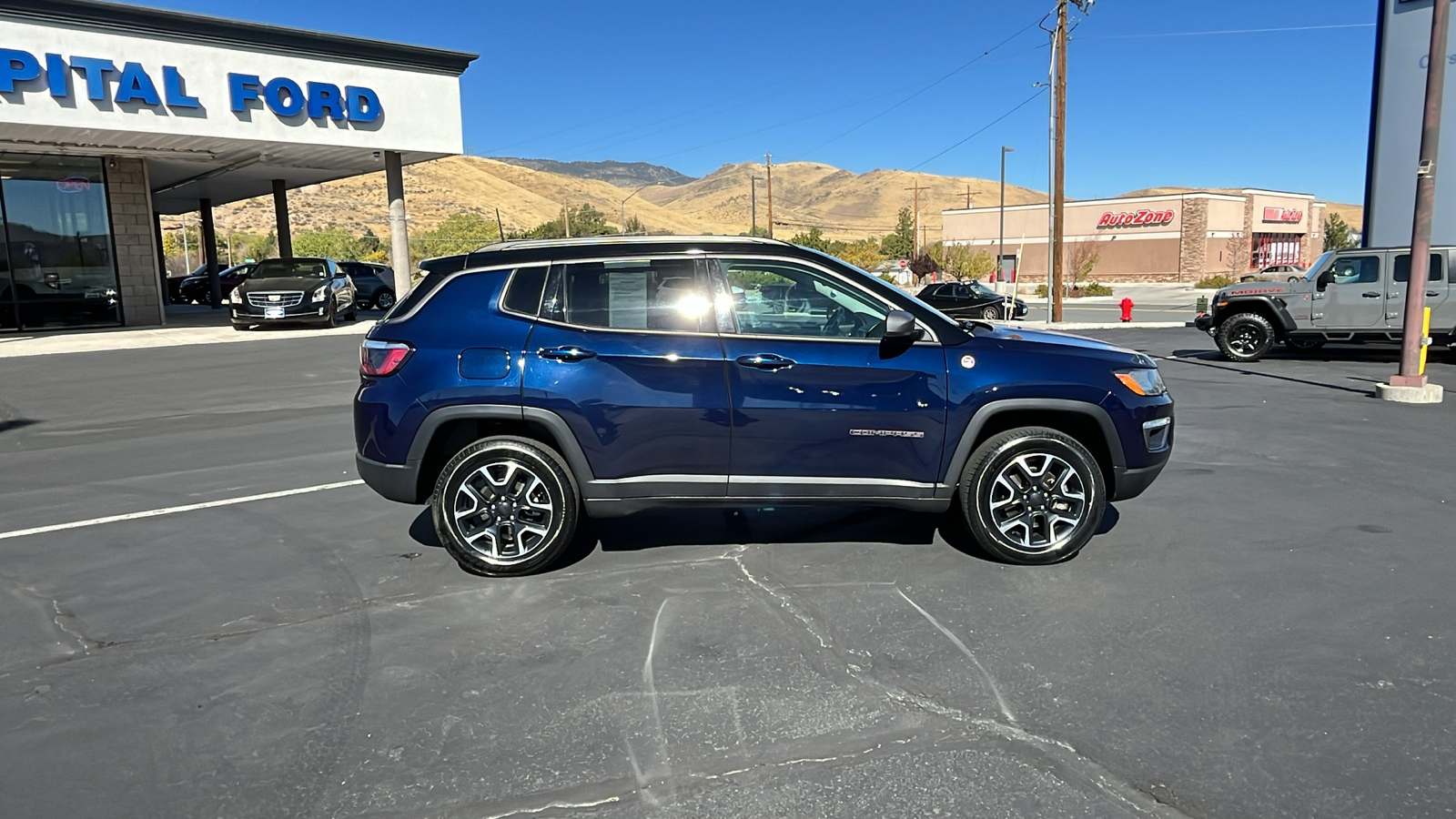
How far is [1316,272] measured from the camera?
14656mm

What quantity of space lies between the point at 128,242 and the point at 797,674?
25595 mm

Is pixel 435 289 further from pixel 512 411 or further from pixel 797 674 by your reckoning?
Result: pixel 797 674

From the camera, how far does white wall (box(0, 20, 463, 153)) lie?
58.3 feet

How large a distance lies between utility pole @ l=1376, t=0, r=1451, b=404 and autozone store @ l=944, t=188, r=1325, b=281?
176 ft

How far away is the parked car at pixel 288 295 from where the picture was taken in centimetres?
2197

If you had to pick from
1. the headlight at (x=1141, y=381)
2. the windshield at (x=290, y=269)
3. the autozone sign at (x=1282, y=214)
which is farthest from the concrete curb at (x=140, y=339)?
the autozone sign at (x=1282, y=214)

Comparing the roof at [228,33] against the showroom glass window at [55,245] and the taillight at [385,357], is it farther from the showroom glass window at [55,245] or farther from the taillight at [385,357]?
the taillight at [385,357]

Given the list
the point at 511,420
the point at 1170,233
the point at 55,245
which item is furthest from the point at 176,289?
the point at 1170,233

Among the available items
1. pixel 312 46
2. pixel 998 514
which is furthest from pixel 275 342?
pixel 998 514

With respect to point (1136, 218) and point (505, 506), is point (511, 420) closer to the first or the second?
point (505, 506)

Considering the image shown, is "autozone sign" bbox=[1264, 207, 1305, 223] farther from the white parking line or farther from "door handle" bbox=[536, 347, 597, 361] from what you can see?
"door handle" bbox=[536, 347, 597, 361]

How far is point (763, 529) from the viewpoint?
5914 mm

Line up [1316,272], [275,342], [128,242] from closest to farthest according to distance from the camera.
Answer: [1316,272] < [275,342] < [128,242]

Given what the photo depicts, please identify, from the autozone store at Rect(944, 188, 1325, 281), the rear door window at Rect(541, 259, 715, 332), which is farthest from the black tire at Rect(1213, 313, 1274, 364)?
the autozone store at Rect(944, 188, 1325, 281)
